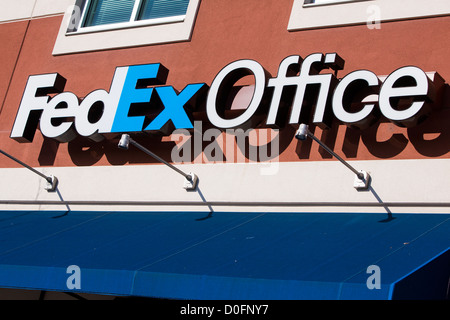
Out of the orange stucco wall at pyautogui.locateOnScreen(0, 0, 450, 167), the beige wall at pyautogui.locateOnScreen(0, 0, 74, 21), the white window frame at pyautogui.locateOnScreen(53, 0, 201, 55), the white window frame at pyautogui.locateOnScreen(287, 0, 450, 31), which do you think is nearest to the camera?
the orange stucco wall at pyautogui.locateOnScreen(0, 0, 450, 167)

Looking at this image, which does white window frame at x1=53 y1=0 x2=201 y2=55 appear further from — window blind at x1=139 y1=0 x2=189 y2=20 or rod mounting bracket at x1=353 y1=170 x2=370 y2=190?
rod mounting bracket at x1=353 y1=170 x2=370 y2=190

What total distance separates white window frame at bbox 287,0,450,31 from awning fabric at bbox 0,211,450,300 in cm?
281

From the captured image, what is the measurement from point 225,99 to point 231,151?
76cm

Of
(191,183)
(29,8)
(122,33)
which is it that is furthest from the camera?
(29,8)

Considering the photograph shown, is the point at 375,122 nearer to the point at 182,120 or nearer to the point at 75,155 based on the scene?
the point at 182,120

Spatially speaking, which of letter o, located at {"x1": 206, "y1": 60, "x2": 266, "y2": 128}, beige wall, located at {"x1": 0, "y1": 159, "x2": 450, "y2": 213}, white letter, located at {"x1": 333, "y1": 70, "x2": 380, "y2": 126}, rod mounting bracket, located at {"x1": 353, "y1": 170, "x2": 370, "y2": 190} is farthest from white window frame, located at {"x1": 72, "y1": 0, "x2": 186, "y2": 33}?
rod mounting bracket, located at {"x1": 353, "y1": 170, "x2": 370, "y2": 190}

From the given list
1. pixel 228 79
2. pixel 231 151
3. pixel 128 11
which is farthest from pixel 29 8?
pixel 231 151

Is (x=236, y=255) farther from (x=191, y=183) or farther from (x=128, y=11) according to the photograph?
(x=128, y=11)

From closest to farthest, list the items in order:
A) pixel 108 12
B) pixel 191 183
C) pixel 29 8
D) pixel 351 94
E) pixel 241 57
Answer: pixel 351 94 → pixel 191 183 → pixel 241 57 → pixel 108 12 → pixel 29 8

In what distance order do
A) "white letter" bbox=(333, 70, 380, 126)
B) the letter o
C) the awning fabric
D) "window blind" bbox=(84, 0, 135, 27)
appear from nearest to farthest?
1. the awning fabric
2. "white letter" bbox=(333, 70, 380, 126)
3. the letter o
4. "window blind" bbox=(84, 0, 135, 27)

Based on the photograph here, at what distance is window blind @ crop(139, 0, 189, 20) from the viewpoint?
1186 centimetres

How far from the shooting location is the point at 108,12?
12.6 m

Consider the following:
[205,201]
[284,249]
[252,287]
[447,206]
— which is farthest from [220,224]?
[447,206]

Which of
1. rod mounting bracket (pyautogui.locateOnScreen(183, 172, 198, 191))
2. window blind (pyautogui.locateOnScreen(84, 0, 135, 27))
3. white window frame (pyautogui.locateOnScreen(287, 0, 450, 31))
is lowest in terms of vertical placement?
rod mounting bracket (pyautogui.locateOnScreen(183, 172, 198, 191))
